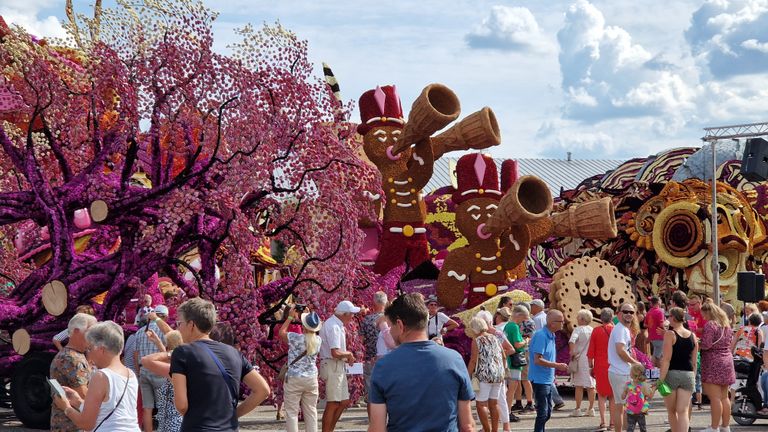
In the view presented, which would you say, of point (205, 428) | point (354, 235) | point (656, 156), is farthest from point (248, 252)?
point (656, 156)

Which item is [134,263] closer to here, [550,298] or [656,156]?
Answer: [550,298]

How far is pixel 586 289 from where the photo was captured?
19.1 meters

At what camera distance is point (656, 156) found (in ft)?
109

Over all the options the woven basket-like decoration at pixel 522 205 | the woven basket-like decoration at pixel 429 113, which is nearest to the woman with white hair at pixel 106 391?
the woven basket-like decoration at pixel 429 113

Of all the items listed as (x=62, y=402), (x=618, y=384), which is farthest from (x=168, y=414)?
(x=618, y=384)

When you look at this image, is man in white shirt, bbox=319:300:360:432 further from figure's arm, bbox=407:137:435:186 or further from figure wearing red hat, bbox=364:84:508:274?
figure's arm, bbox=407:137:435:186

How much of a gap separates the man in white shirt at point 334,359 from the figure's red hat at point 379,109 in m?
7.97

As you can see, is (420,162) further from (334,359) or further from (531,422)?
(334,359)

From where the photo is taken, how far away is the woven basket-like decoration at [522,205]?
59.3ft

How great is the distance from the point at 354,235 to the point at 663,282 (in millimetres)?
13946

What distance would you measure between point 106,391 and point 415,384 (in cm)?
178

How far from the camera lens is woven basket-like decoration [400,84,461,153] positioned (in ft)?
59.1

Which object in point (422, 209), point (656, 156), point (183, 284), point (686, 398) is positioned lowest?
point (686, 398)

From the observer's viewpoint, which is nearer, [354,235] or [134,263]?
[134,263]
